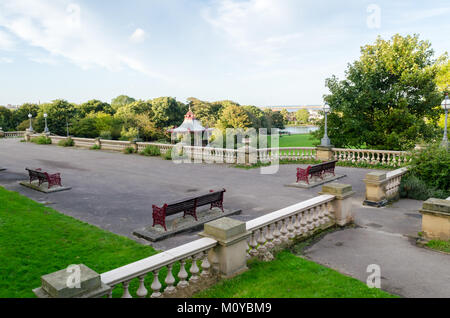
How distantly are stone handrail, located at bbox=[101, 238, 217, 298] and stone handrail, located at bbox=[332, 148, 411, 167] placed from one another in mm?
15725

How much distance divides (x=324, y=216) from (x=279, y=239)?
2362 millimetres

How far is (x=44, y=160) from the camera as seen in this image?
24469 millimetres

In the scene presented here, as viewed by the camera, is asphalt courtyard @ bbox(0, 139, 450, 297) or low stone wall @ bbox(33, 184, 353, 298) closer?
low stone wall @ bbox(33, 184, 353, 298)

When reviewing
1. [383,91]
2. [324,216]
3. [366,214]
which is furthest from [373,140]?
[324,216]

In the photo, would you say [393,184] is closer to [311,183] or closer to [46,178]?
[311,183]

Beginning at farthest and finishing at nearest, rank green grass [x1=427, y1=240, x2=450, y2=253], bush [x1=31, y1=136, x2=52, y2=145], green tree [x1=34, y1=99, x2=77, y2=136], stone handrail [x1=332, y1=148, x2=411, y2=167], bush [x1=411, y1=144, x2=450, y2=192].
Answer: green tree [x1=34, y1=99, x2=77, y2=136], bush [x1=31, y1=136, x2=52, y2=145], stone handrail [x1=332, y1=148, x2=411, y2=167], bush [x1=411, y1=144, x2=450, y2=192], green grass [x1=427, y1=240, x2=450, y2=253]

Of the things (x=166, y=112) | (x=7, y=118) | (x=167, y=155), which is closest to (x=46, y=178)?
(x=167, y=155)

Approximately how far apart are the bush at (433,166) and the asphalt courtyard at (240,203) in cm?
183

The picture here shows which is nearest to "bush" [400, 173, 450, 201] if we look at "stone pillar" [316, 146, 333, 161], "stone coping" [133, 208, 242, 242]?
"stone coping" [133, 208, 242, 242]

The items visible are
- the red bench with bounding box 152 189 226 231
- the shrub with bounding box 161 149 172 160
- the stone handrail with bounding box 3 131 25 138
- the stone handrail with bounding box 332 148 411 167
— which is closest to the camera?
the red bench with bounding box 152 189 226 231

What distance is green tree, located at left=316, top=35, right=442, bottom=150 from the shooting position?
72.5ft

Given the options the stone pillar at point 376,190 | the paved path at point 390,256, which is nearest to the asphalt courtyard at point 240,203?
the paved path at point 390,256

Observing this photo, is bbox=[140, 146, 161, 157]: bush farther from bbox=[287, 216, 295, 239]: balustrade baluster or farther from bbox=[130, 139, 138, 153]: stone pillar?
bbox=[287, 216, 295, 239]: balustrade baluster
